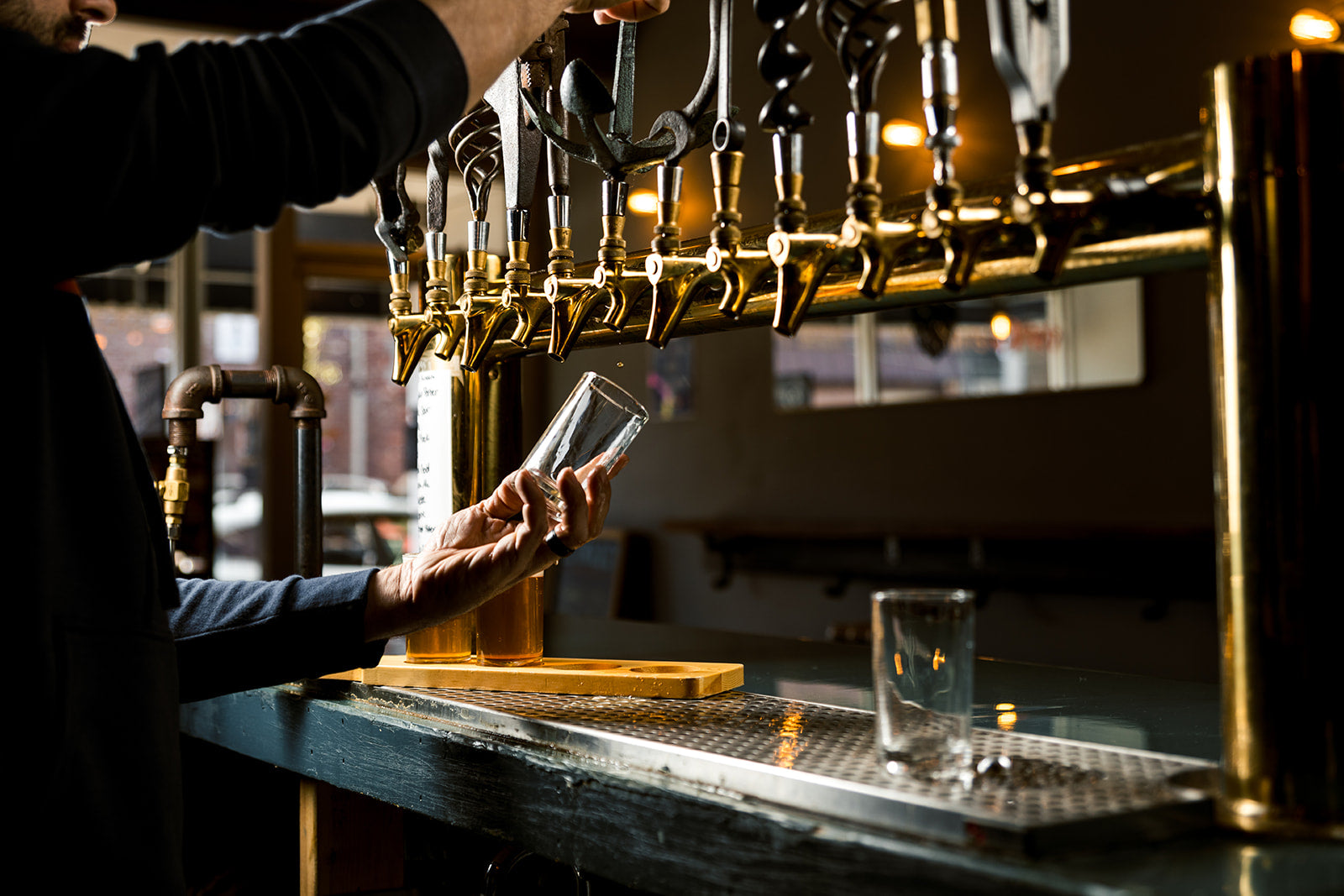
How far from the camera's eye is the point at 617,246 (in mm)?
1139

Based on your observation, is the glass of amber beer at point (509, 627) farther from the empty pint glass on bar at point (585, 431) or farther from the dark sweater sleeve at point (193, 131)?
the dark sweater sleeve at point (193, 131)

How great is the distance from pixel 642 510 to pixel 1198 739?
5342mm

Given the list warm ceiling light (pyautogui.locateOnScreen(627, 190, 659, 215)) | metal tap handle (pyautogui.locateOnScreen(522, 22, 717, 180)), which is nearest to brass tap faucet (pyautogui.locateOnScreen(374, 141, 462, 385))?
metal tap handle (pyautogui.locateOnScreen(522, 22, 717, 180))

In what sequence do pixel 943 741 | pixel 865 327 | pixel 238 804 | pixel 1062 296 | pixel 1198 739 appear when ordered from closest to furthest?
pixel 943 741 → pixel 1198 739 → pixel 238 804 → pixel 1062 296 → pixel 865 327

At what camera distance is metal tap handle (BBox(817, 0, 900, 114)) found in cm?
88

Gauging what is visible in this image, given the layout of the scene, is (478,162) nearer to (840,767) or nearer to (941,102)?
(941,102)

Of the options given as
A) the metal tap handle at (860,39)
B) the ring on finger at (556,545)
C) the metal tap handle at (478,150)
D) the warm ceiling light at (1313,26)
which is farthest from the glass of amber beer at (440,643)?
the warm ceiling light at (1313,26)

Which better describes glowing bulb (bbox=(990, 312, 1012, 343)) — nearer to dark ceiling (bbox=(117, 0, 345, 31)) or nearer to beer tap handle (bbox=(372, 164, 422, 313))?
dark ceiling (bbox=(117, 0, 345, 31))

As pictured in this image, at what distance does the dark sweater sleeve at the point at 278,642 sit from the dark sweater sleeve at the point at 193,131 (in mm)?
472

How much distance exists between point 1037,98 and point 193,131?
21.4 inches

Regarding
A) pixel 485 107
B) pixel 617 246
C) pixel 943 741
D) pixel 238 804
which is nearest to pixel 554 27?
pixel 485 107

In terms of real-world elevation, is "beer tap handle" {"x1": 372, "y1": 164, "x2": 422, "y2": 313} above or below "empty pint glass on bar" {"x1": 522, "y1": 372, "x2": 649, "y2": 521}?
above

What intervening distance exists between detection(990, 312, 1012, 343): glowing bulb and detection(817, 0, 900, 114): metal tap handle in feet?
11.5

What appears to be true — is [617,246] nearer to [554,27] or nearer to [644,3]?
[644,3]
